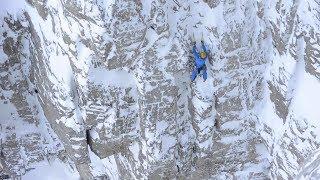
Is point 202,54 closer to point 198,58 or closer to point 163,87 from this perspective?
point 198,58

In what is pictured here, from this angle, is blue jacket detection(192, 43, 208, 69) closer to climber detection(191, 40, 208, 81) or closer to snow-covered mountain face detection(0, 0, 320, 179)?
climber detection(191, 40, 208, 81)

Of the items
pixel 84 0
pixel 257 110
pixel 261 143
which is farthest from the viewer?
pixel 261 143

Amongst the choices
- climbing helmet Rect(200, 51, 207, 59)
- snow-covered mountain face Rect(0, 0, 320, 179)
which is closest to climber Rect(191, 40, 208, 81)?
climbing helmet Rect(200, 51, 207, 59)

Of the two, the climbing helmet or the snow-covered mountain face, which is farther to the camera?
the climbing helmet

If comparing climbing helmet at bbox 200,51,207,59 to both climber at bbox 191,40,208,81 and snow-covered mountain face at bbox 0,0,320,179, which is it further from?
snow-covered mountain face at bbox 0,0,320,179

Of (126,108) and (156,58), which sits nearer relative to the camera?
(156,58)

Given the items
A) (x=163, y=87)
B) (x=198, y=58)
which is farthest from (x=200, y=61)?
(x=163, y=87)

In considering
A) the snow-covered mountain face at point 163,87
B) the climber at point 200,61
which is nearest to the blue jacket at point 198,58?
the climber at point 200,61

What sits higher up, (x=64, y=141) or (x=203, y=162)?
(x=64, y=141)

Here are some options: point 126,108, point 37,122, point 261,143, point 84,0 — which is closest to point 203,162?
point 261,143

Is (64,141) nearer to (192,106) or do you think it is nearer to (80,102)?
(80,102)
